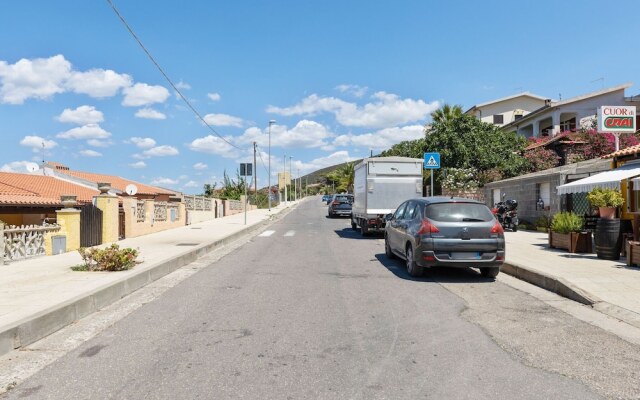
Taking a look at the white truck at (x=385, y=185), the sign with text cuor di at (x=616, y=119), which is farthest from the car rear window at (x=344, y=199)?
the sign with text cuor di at (x=616, y=119)

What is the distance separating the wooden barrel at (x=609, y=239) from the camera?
9.91 m

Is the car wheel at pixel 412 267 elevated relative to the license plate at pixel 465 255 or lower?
lower

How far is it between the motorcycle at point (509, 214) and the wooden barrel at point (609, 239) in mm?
7751

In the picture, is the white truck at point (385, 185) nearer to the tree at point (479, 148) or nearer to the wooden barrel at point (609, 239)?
the wooden barrel at point (609, 239)

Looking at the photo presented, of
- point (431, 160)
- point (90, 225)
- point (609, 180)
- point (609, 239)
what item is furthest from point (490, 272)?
point (90, 225)

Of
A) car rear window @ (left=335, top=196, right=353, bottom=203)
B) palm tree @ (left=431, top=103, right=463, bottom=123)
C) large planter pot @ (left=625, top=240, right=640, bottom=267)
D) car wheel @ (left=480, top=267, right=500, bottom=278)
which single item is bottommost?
car wheel @ (left=480, top=267, right=500, bottom=278)

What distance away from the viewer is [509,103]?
5197 centimetres

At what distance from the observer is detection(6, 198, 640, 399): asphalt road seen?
367 cm

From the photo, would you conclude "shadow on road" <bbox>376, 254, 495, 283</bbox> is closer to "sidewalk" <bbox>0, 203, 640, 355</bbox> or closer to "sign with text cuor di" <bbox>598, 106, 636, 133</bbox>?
"sidewalk" <bbox>0, 203, 640, 355</bbox>

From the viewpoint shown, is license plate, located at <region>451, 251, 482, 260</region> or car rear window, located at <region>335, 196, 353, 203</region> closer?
license plate, located at <region>451, 251, 482, 260</region>

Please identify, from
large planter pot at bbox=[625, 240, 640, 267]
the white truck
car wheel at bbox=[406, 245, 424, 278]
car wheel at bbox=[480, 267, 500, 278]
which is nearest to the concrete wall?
the white truck

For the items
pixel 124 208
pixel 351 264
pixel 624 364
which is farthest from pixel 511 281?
pixel 124 208

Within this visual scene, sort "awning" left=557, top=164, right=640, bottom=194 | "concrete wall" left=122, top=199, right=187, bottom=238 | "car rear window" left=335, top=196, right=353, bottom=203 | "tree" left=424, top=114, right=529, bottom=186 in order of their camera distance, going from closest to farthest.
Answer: "awning" left=557, top=164, right=640, bottom=194
"concrete wall" left=122, top=199, right=187, bottom=238
"tree" left=424, top=114, right=529, bottom=186
"car rear window" left=335, top=196, right=353, bottom=203

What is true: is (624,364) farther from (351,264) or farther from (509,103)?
(509,103)
